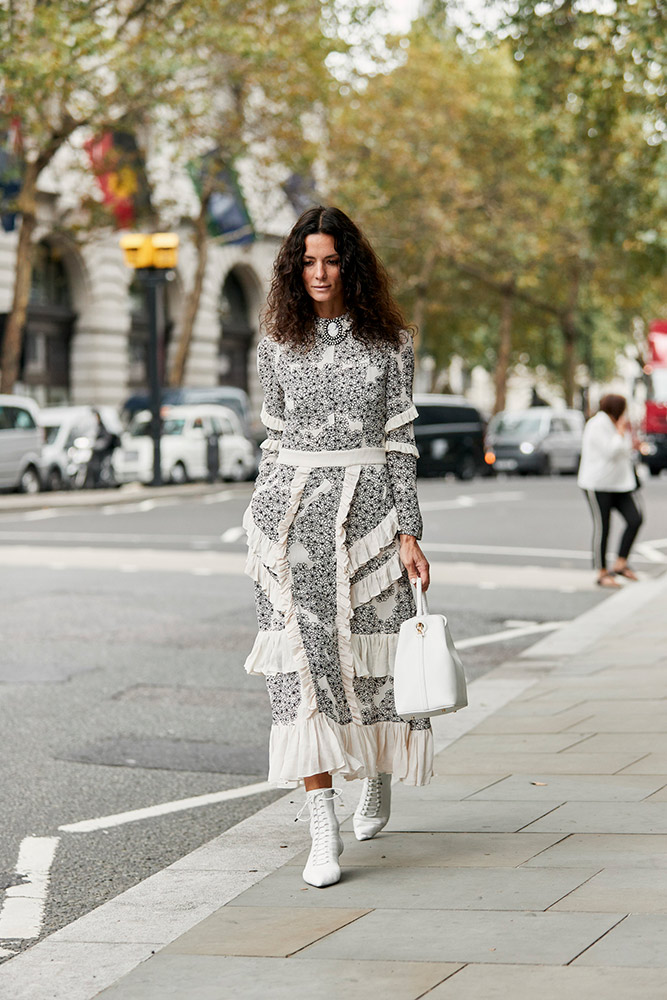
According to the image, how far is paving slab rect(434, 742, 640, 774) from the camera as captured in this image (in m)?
5.67

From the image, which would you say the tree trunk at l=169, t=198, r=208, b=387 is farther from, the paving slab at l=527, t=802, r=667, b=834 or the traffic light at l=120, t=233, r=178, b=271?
the paving slab at l=527, t=802, r=667, b=834

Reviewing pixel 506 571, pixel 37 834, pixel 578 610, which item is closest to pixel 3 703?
pixel 37 834

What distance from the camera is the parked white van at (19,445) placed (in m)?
25.9

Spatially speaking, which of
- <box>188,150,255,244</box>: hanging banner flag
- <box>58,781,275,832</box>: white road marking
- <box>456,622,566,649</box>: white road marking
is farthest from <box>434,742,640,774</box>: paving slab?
<box>188,150,255,244</box>: hanging banner flag

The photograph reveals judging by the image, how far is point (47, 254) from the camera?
3659cm

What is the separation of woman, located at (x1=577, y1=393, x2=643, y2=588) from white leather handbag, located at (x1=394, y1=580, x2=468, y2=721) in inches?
335

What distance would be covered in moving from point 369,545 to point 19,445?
878 inches

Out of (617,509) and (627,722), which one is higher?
(617,509)

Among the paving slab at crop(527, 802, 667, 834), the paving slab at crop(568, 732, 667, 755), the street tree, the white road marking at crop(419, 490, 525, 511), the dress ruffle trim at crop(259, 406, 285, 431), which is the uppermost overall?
the street tree

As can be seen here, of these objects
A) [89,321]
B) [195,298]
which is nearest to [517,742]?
[195,298]

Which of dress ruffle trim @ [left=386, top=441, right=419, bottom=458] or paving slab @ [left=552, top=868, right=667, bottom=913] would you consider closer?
paving slab @ [left=552, top=868, right=667, bottom=913]

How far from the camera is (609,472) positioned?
1289 cm

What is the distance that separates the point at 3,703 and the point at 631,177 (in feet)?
74.4

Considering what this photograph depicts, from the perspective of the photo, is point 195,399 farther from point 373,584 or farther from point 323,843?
point 323,843
